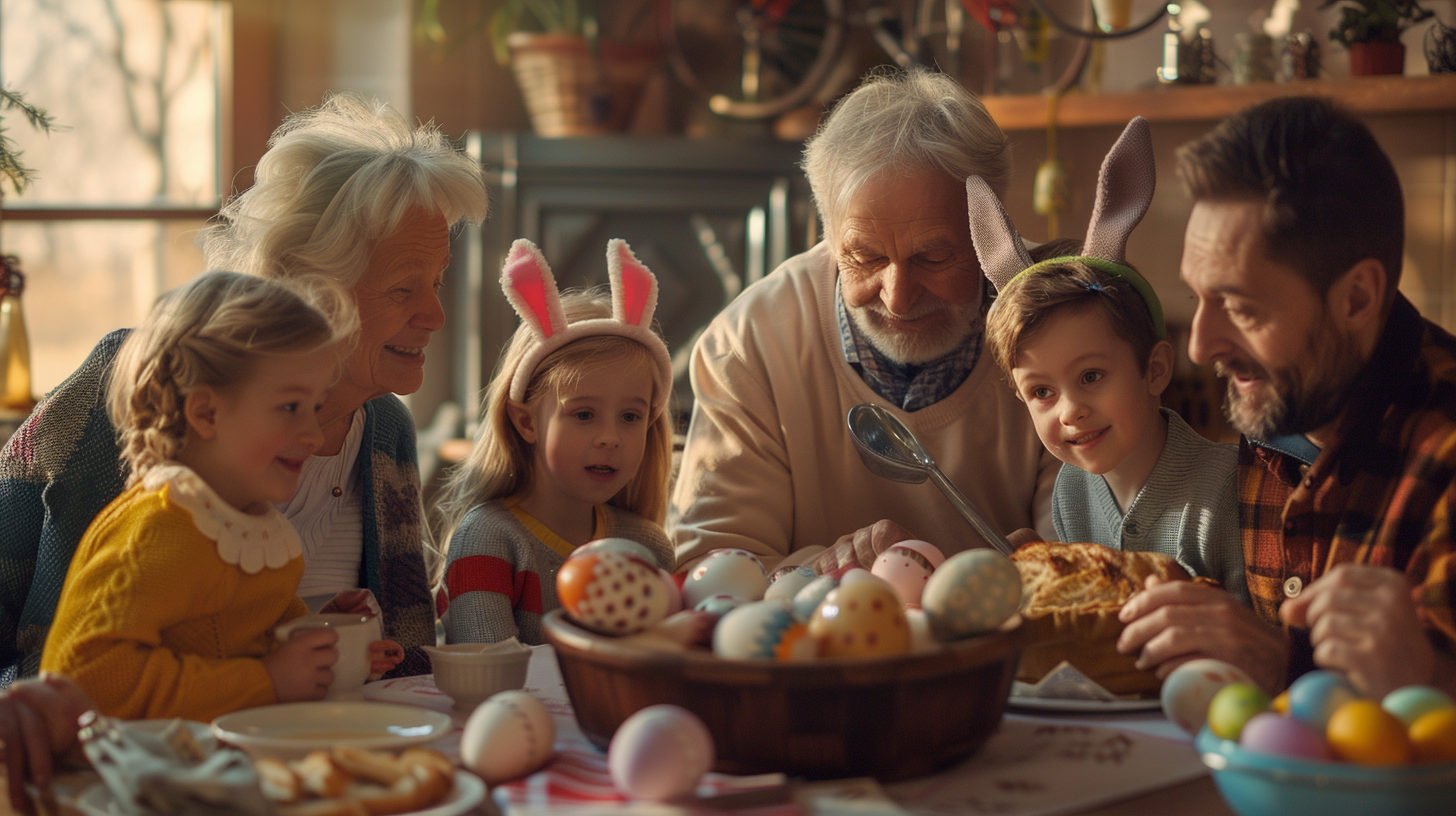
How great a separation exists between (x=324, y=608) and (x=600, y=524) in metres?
0.52

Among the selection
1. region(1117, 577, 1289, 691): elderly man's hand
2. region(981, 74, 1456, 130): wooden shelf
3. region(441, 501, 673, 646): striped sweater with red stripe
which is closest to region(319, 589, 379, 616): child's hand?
region(441, 501, 673, 646): striped sweater with red stripe

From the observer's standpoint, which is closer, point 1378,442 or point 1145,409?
point 1378,442

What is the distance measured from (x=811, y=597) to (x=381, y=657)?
458 mm

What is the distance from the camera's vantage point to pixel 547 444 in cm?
167

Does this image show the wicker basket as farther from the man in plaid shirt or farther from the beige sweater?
the man in plaid shirt

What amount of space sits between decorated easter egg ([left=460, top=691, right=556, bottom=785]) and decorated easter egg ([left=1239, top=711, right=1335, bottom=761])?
468mm

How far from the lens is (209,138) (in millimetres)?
3529

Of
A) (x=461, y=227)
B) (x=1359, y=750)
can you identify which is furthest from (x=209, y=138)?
(x=1359, y=750)

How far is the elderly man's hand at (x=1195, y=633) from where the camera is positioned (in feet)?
3.47

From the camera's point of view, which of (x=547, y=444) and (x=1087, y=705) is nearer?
(x=1087, y=705)

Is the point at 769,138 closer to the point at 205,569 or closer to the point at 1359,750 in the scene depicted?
the point at 205,569

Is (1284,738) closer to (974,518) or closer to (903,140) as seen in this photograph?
(974,518)

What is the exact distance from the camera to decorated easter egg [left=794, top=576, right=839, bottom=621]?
93cm

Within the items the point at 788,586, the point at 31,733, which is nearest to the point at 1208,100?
the point at 788,586
